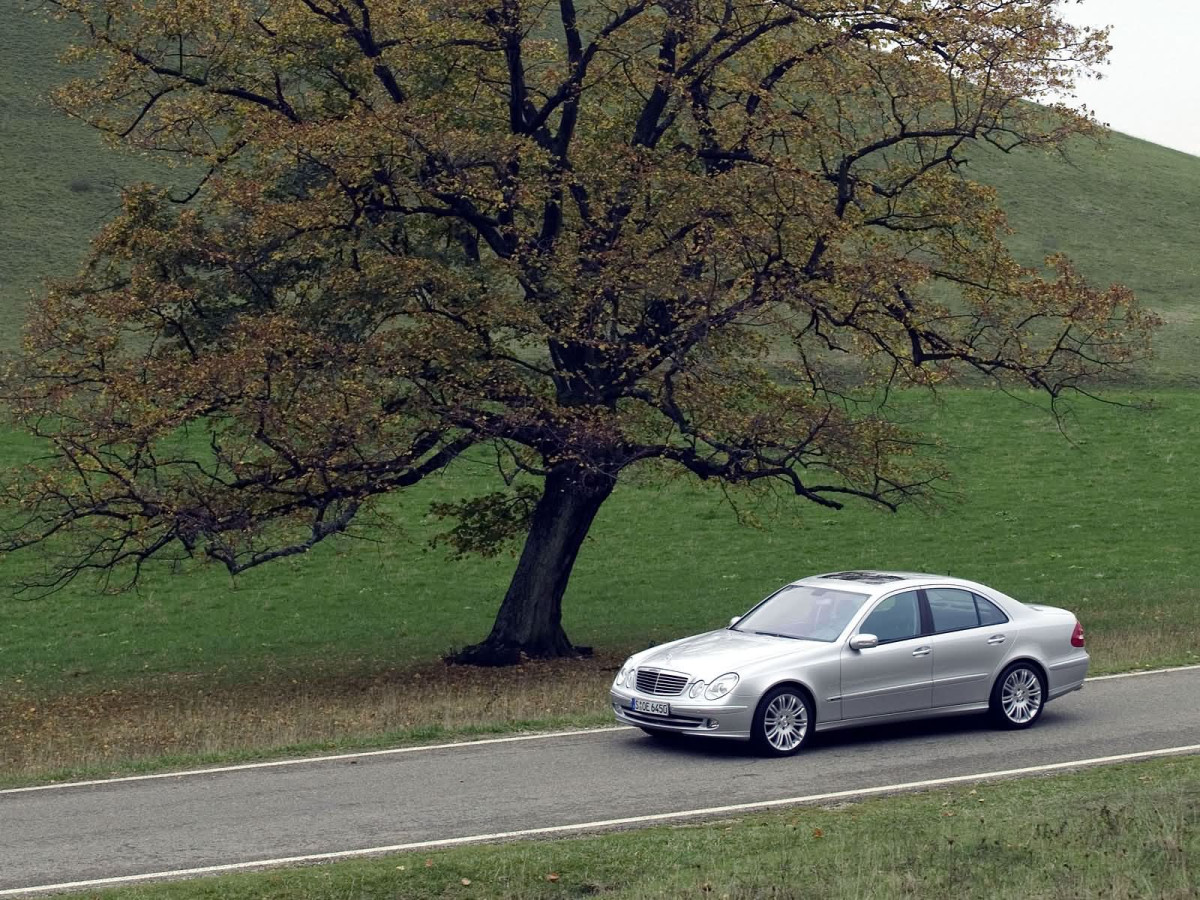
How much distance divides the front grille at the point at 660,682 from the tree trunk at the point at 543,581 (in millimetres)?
9106

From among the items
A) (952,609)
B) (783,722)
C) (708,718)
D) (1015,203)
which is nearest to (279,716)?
(708,718)

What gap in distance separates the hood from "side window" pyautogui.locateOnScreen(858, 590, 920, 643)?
0.67 m

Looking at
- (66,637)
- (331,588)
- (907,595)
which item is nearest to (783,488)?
(331,588)

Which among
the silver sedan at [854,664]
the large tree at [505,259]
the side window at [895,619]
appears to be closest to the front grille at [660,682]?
the silver sedan at [854,664]

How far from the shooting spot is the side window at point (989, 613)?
1453 centimetres

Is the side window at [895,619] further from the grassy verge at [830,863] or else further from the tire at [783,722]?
the grassy verge at [830,863]

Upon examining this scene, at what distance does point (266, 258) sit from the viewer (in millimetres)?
19828

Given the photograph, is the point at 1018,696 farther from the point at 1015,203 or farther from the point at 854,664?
the point at 1015,203

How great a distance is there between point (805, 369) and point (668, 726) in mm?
8216

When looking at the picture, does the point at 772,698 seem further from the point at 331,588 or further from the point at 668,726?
the point at 331,588

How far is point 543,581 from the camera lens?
74.4 ft

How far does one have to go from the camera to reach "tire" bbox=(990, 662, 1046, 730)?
47.0 ft

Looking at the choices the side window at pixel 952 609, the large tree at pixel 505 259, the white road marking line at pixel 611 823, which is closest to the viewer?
the white road marking line at pixel 611 823

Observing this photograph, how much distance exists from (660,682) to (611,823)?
2918mm
